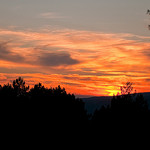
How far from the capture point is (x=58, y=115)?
51906 mm

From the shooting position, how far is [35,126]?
48812 millimetres

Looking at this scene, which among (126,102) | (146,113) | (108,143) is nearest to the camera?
(108,143)

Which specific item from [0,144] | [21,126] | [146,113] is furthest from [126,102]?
[0,144]

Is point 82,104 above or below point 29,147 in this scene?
above

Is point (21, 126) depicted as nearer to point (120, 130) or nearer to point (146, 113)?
point (120, 130)

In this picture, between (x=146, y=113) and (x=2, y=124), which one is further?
(x=146, y=113)

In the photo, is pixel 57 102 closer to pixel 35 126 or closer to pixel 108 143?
pixel 35 126

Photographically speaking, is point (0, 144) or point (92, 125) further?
point (92, 125)

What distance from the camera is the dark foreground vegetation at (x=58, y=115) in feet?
161

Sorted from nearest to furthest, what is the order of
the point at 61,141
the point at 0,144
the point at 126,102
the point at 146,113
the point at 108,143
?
the point at 0,144 → the point at 61,141 → the point at 108,143 → the point at 146,113 → the point at 126,102

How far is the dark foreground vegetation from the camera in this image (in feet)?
161

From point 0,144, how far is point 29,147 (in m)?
3.86

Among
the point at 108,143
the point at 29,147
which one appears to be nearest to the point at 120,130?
the point at 108,143

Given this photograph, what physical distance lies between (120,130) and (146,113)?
5650 millimetres
